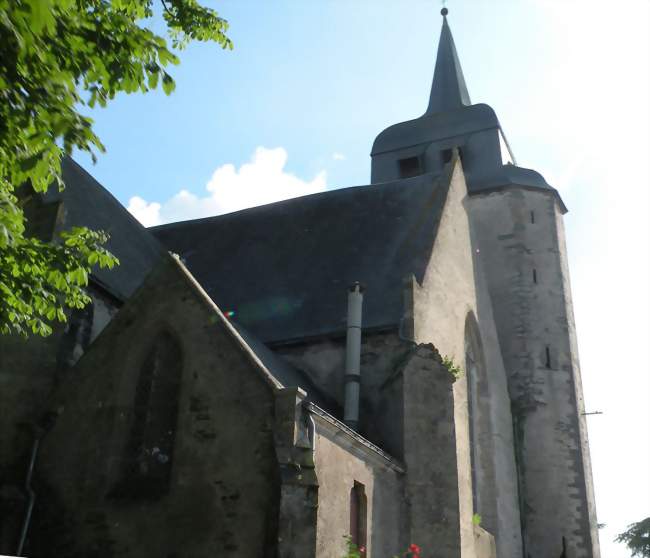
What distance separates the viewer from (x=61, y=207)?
44.2ft

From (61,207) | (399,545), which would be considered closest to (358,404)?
(399,545)

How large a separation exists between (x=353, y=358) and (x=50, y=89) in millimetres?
8454

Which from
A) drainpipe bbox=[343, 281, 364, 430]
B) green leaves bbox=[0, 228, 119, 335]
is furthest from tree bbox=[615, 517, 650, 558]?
green leaves bbox=[0, 228, 119, 335]

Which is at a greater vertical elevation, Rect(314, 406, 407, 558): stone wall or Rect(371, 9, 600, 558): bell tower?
Rect(371, 9, 600, 558): bell tower

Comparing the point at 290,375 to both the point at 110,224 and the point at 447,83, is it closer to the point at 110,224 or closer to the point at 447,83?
the point at 110,224

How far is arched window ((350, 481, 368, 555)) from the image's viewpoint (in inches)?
425

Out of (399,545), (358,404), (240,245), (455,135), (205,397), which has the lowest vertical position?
(399,545)

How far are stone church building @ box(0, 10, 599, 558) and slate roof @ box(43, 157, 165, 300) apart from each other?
0.08m

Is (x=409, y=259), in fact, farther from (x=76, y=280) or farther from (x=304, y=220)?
(x=76, y=280)

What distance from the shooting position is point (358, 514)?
11.0 metres

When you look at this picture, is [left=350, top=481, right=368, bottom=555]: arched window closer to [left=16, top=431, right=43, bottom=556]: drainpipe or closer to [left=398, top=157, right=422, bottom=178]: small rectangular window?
[left=16, top=431, right=43, bottom=556]: drainpipe

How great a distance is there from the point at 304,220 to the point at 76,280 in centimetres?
1157

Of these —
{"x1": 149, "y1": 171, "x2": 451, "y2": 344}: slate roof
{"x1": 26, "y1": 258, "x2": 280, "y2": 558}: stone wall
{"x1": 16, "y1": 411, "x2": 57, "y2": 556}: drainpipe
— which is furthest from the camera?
{"x1": 149, "y1": 171, "x2": 451, "y2": 344}: slate roof

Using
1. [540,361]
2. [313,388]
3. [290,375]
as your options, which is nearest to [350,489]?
[290,375]
